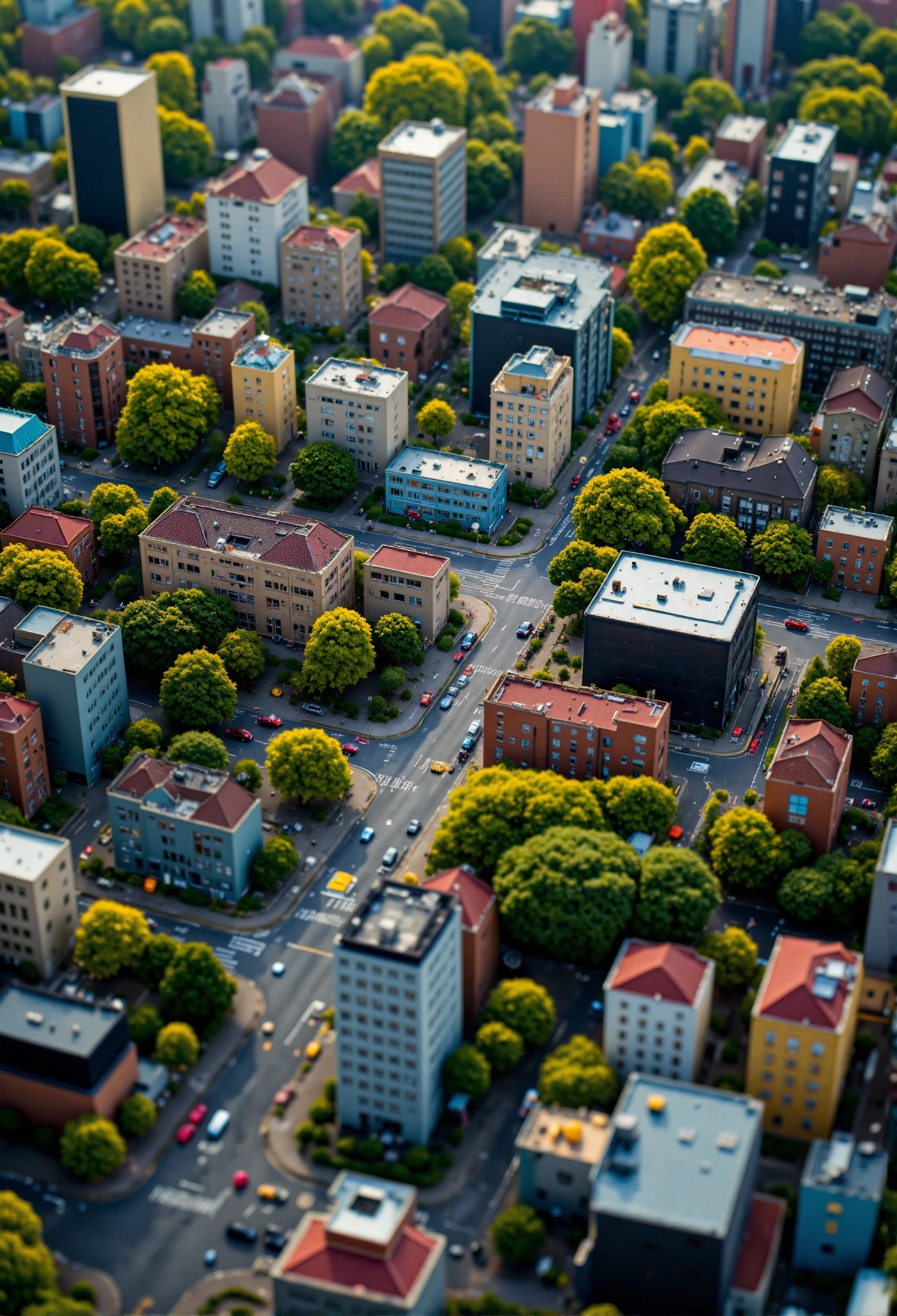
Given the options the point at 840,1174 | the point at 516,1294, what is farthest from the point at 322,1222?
the point at 840,1174

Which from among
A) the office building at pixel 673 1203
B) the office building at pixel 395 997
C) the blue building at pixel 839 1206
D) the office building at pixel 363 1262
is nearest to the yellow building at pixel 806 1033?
the blue building at pixel 839 1206

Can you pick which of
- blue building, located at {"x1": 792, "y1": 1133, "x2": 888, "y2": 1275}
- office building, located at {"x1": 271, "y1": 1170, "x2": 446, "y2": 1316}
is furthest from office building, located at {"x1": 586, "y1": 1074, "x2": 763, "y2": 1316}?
office building, located at {"x1": 271, "y1": 1170, "x2": 446, "y2": 1316}

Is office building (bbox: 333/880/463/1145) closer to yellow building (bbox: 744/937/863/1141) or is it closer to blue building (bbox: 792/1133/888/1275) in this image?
yellow building (bbox: 744/937/863/1141)

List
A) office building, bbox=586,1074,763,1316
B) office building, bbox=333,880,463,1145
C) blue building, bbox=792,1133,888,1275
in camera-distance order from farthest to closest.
→ office building, bbox=333,880,463,1145
blue building, bbox=792,1133,888,1275
office building, bbox=586,1074,763,1316

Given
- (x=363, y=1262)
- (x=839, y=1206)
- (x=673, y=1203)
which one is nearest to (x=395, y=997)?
Result: (x=363, y=1262)

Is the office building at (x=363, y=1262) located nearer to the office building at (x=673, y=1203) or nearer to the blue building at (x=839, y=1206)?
the office building at (x=673, y=1203)

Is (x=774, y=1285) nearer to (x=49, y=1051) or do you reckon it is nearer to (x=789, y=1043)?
(x=789, y=1043)
